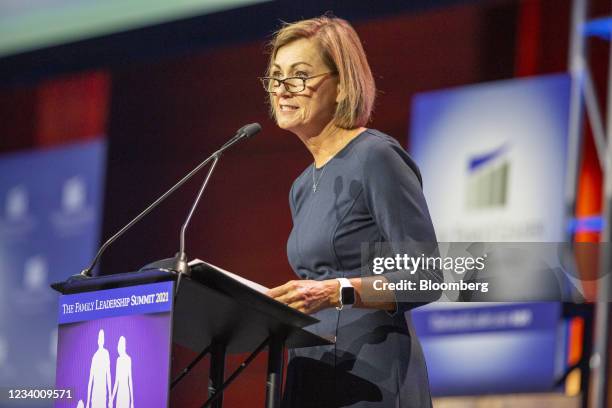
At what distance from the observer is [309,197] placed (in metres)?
2.46

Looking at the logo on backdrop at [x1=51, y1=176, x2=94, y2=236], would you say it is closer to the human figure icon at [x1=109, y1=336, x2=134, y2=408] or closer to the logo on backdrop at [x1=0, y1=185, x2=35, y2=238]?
the logo on backdrop at [x1=0, y1=185, x2=35, y2=238]

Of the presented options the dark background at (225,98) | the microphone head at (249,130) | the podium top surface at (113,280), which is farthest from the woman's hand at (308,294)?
the dark background at (225,98)

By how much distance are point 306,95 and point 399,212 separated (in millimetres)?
427

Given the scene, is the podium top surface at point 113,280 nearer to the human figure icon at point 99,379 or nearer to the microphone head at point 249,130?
the human figure icon at point 99,379

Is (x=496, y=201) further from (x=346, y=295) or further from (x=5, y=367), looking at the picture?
(x=5, y=367)

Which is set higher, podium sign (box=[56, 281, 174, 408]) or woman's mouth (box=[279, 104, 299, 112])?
woman's mouth (box=[279, 104, 299, 112])

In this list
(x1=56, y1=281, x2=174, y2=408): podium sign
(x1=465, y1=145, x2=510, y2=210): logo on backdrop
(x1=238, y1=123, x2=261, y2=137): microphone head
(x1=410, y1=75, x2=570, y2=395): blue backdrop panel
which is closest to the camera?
(x1=56, y1=281, x2=174, y2=408): podium sign

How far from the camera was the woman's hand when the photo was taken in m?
2.09

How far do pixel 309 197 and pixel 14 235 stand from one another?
4.24 meters

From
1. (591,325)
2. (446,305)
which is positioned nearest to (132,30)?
(446,305)

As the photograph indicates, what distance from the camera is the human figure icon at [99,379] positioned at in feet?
6.52

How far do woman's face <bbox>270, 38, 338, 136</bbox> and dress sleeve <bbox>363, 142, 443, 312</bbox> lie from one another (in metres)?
0.20

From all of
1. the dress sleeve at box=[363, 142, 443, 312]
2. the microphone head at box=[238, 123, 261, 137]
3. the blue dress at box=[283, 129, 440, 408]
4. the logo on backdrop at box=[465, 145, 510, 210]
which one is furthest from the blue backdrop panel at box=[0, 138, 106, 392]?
the dress sleeve at box=[363, 142, 443, 312]

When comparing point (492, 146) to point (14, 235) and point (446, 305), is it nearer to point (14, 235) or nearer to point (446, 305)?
point (446, 305)
